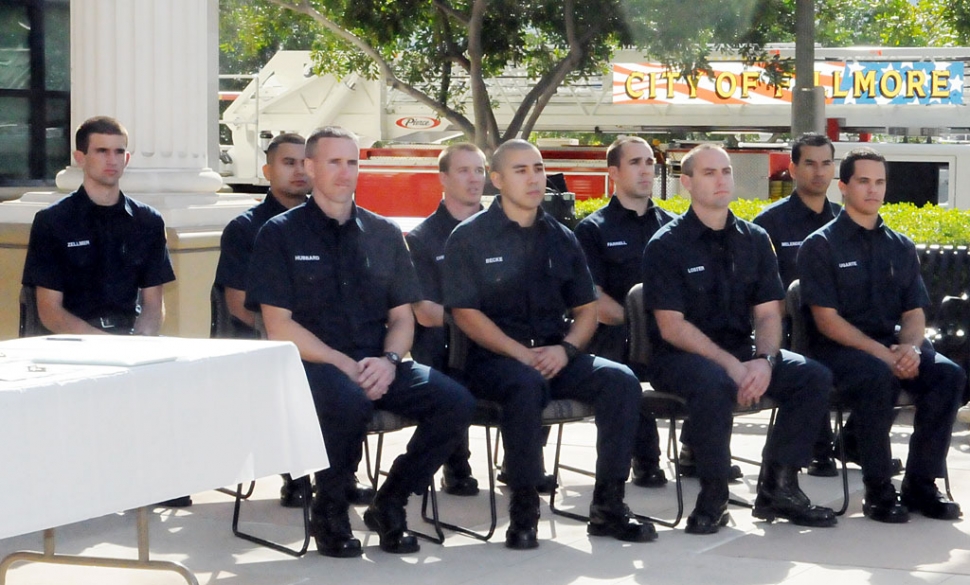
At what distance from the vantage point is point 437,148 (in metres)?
24.2

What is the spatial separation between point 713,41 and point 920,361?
990 centimetres

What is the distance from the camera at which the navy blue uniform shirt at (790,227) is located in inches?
296

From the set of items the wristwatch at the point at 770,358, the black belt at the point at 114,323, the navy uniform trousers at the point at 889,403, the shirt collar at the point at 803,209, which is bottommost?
the navy uniform trousers at the point at 889,403

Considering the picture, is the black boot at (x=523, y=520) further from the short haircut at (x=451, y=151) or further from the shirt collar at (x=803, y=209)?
the shirt collar at (x=803, y=209)

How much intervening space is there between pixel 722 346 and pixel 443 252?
147cm

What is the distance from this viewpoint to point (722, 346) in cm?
645

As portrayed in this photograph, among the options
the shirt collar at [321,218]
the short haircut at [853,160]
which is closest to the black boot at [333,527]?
the shirt collar at [321,218]

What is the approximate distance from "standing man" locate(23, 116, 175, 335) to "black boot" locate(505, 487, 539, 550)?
6.33 ft

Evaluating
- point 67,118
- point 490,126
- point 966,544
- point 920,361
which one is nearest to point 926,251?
point 920,361

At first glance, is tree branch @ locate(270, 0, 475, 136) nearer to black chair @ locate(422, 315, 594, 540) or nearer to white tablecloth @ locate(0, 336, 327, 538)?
black chair @ locate(422, 315, 594, 540)

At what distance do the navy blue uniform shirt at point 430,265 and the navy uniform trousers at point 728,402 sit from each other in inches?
43.3

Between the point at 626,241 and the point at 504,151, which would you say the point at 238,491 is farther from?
the point at 626,241

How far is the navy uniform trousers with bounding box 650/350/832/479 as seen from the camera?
6031 mm

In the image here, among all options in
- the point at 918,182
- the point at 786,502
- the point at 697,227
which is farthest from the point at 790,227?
the point at 918,182
